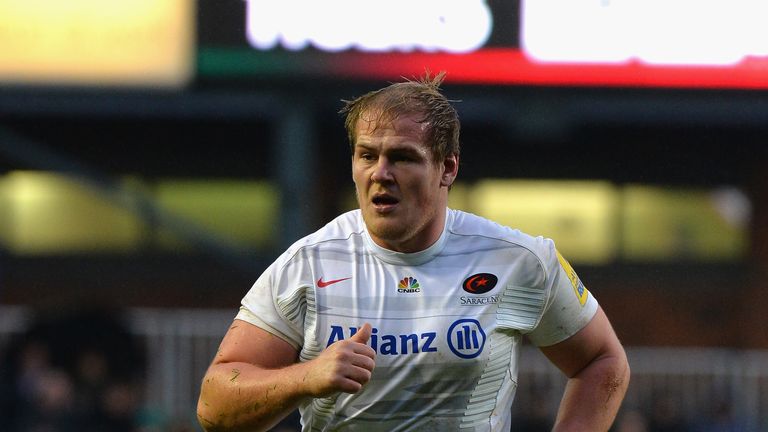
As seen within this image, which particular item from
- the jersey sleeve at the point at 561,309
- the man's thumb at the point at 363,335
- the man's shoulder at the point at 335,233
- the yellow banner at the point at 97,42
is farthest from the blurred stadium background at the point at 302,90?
the man's thumb at the point at 363,335

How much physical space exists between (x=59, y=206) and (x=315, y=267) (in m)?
11.3

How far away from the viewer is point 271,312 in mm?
4043

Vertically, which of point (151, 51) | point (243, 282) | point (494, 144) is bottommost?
point (243, 282)

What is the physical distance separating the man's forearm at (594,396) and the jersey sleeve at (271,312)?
2.81 feet

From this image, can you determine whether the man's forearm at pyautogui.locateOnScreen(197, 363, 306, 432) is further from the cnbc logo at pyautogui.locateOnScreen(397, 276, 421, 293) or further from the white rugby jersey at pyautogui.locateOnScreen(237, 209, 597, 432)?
the cnbc logo at pyautogui.locateOnScreen(397, 276, 421, 293)

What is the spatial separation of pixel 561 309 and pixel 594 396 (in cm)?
29

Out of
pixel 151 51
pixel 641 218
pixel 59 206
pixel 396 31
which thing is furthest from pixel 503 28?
pixel 59 206

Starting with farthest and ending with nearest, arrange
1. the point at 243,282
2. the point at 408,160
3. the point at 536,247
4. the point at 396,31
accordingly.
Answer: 1. the point at 243,282
2. the point at 396,31
3. the point at 536,247
4. the point at 408,160

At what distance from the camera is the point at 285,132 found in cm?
1188

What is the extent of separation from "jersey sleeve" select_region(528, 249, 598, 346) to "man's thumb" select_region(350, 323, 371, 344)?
70 centimetres

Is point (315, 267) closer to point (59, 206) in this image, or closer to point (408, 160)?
point (408, 160)

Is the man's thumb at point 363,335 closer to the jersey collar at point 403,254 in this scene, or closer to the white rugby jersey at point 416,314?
the white rugby jersey at point 416,314

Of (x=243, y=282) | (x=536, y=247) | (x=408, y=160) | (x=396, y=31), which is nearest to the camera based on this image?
(x=408, y=160)

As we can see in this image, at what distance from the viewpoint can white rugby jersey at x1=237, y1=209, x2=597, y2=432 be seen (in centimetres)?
402
